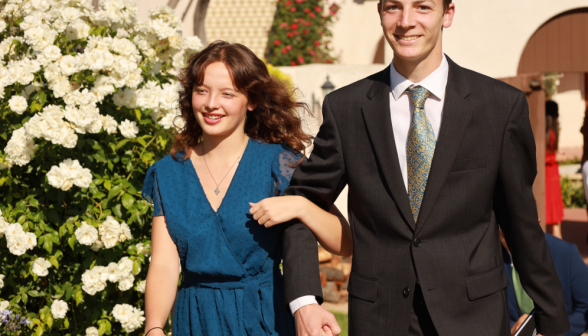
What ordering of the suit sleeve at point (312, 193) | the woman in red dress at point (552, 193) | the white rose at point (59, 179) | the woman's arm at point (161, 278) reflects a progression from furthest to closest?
1. the woman in red dress at point (552, 193)
2. the white rose at point (59, 179)
3. the woman's arm at point (161, 278)
4. the suit sleeve at point (312, 193)

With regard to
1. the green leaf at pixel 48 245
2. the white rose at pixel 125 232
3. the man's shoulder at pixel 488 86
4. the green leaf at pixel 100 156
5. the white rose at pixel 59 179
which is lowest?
the green leaf at pixel 48 245

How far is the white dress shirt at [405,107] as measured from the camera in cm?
186

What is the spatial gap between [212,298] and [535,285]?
42.9 inches

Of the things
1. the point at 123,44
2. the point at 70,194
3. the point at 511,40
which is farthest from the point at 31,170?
the point at 511,40

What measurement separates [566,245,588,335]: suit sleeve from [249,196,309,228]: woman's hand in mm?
1846

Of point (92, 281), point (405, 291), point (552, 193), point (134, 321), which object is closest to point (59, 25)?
point (92, 281)

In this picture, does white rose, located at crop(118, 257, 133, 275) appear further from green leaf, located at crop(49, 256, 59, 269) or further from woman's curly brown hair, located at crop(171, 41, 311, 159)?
woman's curly brown hair, located at crop(171, 41, 311, 159)

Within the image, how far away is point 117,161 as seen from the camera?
123 inches

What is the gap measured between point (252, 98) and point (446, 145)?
2.70ft

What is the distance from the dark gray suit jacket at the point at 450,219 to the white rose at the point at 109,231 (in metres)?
1.25

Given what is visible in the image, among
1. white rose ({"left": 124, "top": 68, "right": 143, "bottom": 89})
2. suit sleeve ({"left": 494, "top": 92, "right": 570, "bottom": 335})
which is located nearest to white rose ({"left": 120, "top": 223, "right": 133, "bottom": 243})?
white rose ({"left": 124, "top": 68, "right": 143, "bottom": 89})

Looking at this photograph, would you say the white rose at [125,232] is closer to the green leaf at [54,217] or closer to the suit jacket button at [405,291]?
the green leaf at [54,217]

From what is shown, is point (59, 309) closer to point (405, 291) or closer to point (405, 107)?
point (405, 291)

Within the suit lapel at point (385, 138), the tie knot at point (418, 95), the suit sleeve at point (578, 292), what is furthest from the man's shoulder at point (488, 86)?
the suit sleeve at point (578, 292)
